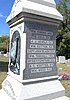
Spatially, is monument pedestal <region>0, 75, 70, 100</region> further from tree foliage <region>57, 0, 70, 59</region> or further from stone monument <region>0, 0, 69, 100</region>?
tree foliage <region>57, 0, 70, 59</region>

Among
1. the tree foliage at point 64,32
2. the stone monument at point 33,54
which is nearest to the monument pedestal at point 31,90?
the stone monument at point 33,54

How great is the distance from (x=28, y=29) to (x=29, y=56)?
2.03 feet

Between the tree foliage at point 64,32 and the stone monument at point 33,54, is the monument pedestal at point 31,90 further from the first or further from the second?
the tree foliage at point 64,32

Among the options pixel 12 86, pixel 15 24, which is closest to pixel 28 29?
pixel 15 24

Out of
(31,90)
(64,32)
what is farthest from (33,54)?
(64,32)

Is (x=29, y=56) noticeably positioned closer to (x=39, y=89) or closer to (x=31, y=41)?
(x=31, y=41)

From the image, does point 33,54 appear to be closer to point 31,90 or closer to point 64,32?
point 31,90

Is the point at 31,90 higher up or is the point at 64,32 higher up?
the point at 64,32

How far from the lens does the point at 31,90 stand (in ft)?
11.0

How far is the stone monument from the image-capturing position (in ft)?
11.2

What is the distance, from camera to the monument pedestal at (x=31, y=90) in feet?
10.7

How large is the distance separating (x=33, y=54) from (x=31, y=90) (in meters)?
0.81

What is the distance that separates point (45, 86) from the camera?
3.61m

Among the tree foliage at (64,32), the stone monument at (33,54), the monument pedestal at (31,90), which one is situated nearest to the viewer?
the monument pedestal at (31,90)
